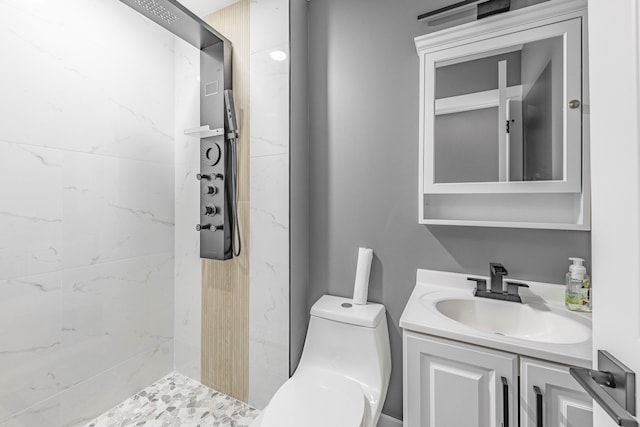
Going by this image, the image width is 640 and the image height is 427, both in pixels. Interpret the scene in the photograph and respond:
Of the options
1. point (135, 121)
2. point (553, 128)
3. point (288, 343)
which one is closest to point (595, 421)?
point (553, 128)

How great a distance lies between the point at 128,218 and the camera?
5.41 ft

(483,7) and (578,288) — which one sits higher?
(483,7)

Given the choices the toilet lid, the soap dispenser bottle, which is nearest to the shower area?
the toilet lid

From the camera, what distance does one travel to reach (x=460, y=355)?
36.3 inches

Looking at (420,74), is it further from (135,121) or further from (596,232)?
(135,121)

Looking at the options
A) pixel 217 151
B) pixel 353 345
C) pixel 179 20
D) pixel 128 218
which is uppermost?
pixel 179 20

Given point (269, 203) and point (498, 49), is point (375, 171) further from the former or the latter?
point (498, 49)

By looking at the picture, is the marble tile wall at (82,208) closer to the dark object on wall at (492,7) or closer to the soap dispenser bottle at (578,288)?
the dark object on wall at (492,7)

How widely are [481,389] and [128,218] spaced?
1812 mm

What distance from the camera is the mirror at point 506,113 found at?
1028mm

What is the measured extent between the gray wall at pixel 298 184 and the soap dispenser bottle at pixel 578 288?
3.71 ft

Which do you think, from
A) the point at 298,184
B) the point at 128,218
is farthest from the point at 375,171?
the point at 128,218

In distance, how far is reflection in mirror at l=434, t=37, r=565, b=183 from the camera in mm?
1066

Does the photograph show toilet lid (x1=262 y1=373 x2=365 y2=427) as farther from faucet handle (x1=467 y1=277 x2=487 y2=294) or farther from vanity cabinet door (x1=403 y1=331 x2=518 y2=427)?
faucet handle (x1=467 y1=277 x2=487 y2=294)
